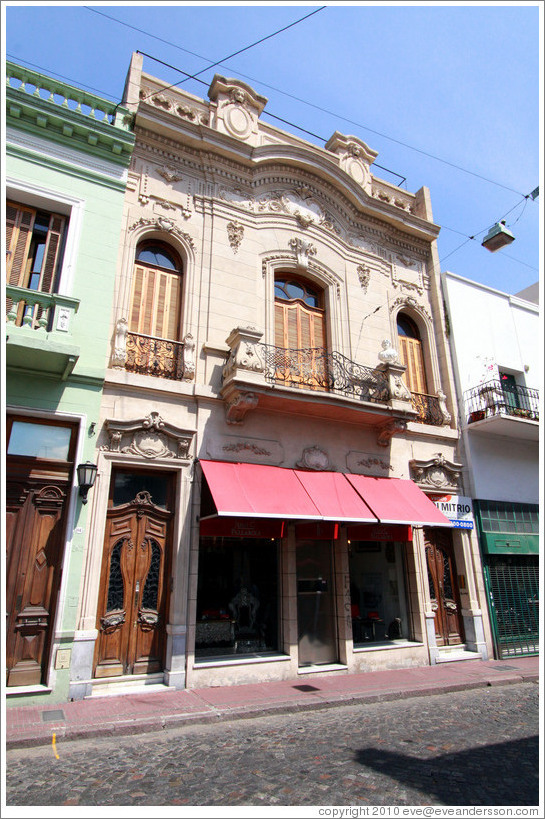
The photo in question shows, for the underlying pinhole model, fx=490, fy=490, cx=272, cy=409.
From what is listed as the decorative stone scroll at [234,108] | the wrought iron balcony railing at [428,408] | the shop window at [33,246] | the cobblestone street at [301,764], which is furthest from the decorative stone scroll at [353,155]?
the cobblestone street at [301,764]

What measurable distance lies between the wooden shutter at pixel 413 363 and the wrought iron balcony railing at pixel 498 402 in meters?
1.25

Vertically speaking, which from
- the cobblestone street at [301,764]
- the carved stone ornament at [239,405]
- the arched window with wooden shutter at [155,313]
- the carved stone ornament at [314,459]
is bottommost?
the cobblestone street at [301,764]

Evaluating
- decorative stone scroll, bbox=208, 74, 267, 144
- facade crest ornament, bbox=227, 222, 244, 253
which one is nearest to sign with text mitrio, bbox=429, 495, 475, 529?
facade crest ornament, bbox=227, 222, 244, 253

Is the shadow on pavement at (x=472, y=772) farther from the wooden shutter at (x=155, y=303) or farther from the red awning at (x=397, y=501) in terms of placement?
the wooden shutter at (x=155, y=303)

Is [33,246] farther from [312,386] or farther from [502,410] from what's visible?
[502,410]

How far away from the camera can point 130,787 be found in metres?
4.57

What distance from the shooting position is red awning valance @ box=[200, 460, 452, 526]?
8.62 metres

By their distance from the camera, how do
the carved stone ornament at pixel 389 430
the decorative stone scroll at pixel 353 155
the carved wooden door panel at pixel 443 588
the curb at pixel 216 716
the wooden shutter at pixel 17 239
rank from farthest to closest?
1. the decorative stone scroll at pixel 353 155
2. the carved wooden door panel at pixel 443 588
3. the carved stone ornament at pixel 389 430
4. the wooden shutter at pixel 17 239
5. the curb at pixel 216 716

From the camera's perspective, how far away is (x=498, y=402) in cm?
1298

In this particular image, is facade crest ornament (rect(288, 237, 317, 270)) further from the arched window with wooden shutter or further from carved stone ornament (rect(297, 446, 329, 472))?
carved stone ornament (rect(297, 446, 329, 472))

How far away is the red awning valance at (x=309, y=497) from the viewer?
862cm

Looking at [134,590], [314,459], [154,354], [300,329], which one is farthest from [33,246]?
[314,459]

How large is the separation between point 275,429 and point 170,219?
5.09 metres

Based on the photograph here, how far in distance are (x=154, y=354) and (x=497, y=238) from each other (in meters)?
8.45
